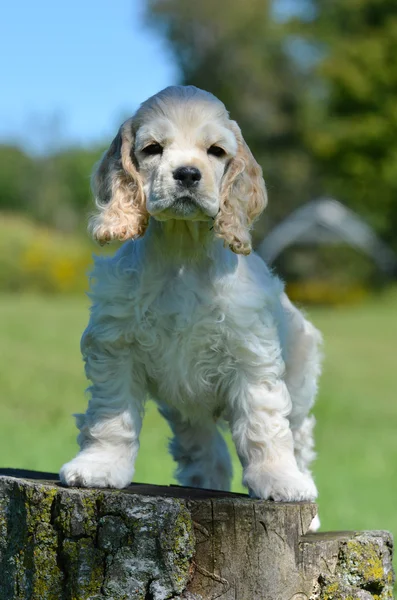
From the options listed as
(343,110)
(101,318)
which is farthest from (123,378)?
(343,110)

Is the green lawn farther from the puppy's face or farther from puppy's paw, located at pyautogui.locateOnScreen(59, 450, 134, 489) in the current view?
the puppy's face

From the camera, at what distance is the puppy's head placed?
4207 mm

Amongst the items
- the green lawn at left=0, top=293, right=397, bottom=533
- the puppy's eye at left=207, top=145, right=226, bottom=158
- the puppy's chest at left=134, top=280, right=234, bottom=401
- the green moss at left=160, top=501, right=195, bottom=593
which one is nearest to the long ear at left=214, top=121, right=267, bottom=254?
the puppy's eye at left=207, top=145, right=226, bottom=158

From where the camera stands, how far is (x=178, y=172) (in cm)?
415

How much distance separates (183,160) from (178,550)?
1756 millimetres

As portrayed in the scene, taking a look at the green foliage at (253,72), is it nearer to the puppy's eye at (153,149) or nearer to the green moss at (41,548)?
the puppy's eye at (153,149)

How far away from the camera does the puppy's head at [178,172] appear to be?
4207mm

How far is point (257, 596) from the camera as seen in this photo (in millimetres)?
3896

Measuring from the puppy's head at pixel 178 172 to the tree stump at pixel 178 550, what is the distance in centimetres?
129

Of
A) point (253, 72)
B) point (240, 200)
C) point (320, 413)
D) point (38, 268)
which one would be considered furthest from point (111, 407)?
point (253, 72)

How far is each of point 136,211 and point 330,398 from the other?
12.4 meters

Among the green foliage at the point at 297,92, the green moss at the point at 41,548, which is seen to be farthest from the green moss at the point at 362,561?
the green foliage at the point at 297,92

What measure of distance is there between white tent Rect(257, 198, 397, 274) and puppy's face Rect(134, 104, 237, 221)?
35.5 meters

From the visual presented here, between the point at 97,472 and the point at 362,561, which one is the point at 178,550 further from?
the point at 362,561
